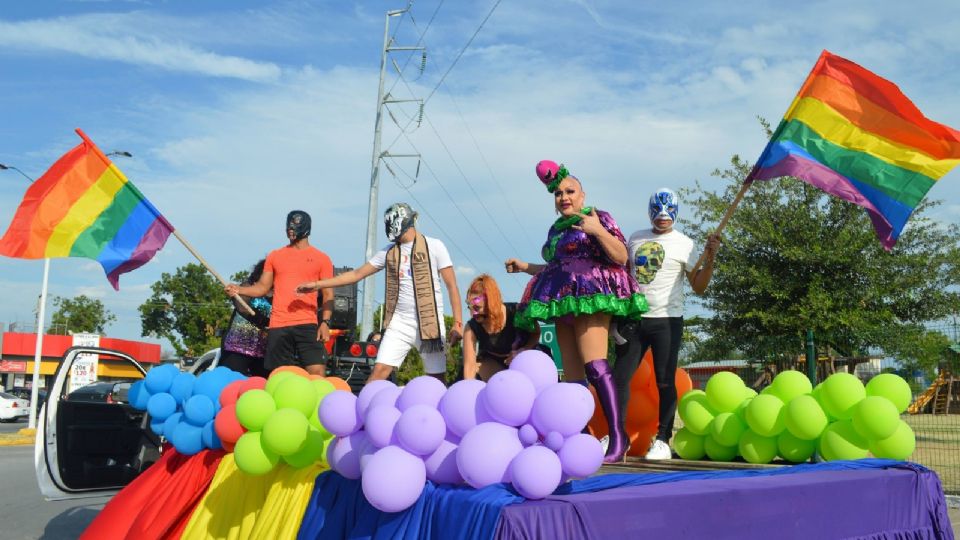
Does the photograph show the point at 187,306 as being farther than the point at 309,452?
Yes

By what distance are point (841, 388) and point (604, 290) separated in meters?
1.22

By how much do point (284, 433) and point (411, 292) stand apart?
6.50 ft

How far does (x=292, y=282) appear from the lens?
583cm

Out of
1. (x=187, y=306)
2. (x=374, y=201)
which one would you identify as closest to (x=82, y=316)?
(x=187, y=306)

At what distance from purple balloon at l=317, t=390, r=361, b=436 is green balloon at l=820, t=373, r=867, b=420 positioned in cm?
235

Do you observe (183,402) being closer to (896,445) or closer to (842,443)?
(842,443)

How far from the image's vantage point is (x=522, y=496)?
249 centimetres

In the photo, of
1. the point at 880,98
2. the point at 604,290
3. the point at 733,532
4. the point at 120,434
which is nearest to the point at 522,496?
the point at 733,532

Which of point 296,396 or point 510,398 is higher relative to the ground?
point 510,398

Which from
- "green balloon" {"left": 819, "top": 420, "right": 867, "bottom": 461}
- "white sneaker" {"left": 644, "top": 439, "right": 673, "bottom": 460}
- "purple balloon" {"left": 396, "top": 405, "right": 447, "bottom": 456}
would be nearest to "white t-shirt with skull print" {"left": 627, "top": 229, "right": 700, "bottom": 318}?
"white sneaker" {"left": 644, "top": 439, "right": 673, "bottom": 460}

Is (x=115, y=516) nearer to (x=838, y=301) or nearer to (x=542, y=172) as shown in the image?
(x=542, y=172)

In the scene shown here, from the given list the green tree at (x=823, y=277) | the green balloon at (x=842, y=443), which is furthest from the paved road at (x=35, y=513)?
the green tree at (x=823, y=277)

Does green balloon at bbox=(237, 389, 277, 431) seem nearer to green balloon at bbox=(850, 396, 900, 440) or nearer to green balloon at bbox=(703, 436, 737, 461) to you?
green balloon at bbox=(703, 436, 737, 461)

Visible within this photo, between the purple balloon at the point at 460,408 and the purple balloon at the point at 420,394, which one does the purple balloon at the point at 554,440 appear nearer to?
the purple balloon at the point at 460,408
